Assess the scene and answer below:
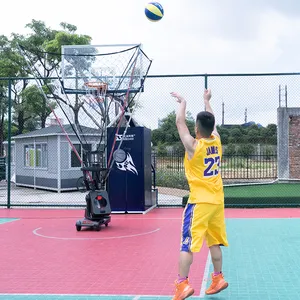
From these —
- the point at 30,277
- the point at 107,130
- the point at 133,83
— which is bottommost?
the point at 30,277

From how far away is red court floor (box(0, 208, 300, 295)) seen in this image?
5500mm

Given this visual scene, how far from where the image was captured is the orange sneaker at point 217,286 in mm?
4902

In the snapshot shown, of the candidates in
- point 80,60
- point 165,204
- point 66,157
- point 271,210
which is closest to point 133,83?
point 80,60

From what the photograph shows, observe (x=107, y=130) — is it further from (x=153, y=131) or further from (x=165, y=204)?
(x=165, y=204)

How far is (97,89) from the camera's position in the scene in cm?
1073

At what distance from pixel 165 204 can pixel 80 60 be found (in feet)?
14.7

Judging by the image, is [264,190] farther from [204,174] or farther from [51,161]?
[204,174]

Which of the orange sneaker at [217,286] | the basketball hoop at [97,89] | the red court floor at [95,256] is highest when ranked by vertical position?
the basketball hoop at [97,89]

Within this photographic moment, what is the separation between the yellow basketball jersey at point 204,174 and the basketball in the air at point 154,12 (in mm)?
5759

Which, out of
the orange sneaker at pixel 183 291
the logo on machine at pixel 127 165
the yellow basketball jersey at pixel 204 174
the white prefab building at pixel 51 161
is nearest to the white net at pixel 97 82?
the logo on machine at pixel 127 165

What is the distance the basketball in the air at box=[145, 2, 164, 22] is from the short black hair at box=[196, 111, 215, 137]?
5637 millimetres

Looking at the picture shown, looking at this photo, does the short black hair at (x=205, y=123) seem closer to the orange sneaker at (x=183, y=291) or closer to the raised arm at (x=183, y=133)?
the raised arm at (x=183, y=133)

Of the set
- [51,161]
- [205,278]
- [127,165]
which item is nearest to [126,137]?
[127,165]

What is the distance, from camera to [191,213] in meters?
4.72
